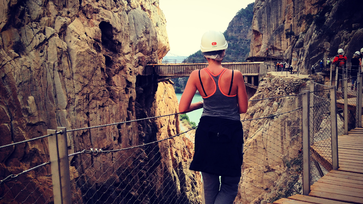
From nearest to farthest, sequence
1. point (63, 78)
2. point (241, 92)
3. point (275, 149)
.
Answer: point (241, 92)
point (275, 149)
point (63, 78)

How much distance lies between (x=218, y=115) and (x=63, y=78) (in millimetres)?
12087

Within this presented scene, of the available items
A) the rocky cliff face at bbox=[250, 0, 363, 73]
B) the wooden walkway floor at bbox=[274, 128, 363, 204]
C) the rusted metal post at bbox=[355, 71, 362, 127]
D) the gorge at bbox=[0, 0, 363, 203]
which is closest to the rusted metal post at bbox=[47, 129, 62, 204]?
the wooden walkway floor at bbox=[274, 128, 363, 204]

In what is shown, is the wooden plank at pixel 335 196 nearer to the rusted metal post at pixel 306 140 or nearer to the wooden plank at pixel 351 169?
the rusted metal post at pixel 306 140

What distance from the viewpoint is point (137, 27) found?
18.2 metres

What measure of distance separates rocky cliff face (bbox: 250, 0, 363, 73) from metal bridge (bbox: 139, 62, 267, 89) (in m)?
4.44

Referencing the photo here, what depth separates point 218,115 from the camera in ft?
7.45

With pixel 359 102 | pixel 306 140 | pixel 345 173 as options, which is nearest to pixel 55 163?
pixel 306 140

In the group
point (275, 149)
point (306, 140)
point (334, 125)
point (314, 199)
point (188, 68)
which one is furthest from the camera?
point (188, 68)

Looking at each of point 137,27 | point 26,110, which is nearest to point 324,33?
point 137,27

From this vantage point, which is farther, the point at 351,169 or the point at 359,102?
the point at 359,102

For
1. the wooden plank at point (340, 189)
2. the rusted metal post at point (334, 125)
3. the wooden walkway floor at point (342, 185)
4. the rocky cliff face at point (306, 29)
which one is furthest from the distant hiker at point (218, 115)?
the rocky cliff face at point (306, 29)

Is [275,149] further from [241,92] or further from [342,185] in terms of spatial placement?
[241,92]

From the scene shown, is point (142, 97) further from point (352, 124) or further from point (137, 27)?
point (352, 124)

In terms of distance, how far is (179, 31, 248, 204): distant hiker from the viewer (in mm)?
2186
